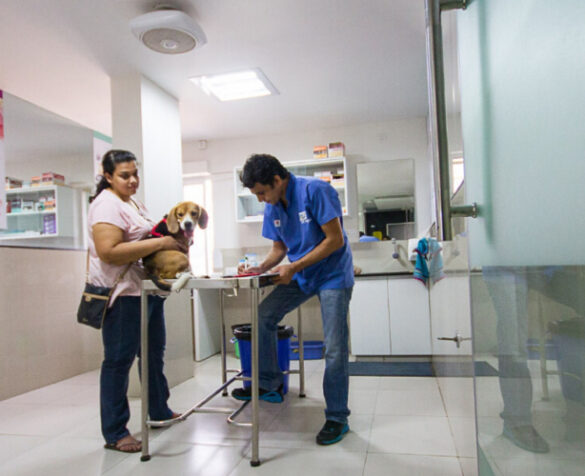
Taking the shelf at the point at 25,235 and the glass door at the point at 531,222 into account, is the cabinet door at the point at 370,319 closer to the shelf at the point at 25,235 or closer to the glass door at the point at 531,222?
the shelf at the point at 25,235

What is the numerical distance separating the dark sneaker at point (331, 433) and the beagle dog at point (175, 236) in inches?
Answer: 37.5

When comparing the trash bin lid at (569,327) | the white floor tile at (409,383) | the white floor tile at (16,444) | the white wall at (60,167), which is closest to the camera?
the trash bin lid at (569,327)

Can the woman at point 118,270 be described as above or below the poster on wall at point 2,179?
below

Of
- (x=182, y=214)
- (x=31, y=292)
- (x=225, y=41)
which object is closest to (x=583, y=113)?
(x=182, y=214)

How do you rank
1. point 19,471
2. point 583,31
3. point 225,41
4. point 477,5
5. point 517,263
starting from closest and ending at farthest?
1. point 583,31
2. point 517,263
3. point 477,5
4. point 19,471
5. point 225,41

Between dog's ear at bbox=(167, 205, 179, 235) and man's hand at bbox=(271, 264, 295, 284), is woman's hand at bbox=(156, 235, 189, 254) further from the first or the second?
man's hand at bbox=(271, 264, 295, 284)

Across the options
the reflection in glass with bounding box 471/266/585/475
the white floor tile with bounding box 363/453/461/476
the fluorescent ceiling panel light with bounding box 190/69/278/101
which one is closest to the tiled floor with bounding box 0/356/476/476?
the white floor tile with bounding box 363/453/461/476

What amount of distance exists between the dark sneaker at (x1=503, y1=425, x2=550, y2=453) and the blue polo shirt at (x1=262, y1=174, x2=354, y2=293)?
1.36 m

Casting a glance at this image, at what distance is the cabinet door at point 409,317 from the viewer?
3.50 meters

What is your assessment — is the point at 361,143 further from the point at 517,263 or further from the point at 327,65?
the point at 517,263

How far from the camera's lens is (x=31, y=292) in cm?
329

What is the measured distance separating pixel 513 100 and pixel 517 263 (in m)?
0.22

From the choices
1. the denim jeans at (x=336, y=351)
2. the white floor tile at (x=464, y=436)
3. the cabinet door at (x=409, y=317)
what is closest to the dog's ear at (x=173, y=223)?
the denim jeans at (x=336, y=351)

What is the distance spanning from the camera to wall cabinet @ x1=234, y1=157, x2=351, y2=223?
4398 mm
